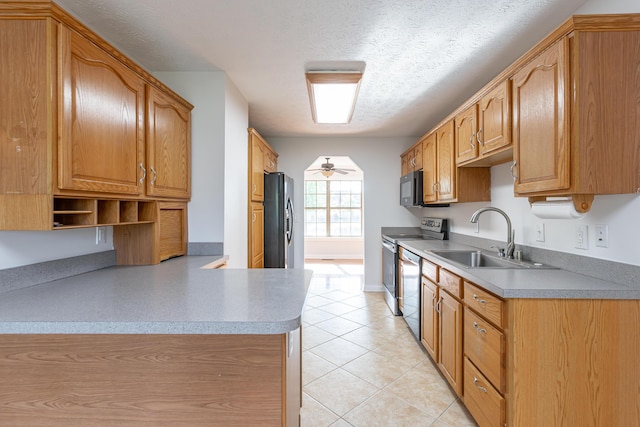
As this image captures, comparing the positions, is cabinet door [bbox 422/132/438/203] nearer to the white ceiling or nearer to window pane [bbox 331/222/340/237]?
the white ceiling

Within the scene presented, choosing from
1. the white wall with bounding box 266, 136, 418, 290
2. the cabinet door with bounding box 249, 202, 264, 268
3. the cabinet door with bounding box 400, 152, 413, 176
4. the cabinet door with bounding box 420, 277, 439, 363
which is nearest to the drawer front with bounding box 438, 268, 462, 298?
the cabinet door with bounding box 420, 277, 439, 363

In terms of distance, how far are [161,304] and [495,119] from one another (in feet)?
7.18

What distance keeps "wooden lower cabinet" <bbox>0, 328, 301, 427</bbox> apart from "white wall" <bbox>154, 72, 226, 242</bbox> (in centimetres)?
134

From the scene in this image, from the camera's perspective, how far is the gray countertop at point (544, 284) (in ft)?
4.28

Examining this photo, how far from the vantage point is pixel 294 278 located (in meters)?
1.50

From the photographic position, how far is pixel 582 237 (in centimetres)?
163

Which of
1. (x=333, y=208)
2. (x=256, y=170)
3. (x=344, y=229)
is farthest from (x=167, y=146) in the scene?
(x=344, y=229)

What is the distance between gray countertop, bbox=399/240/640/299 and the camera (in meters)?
1.30

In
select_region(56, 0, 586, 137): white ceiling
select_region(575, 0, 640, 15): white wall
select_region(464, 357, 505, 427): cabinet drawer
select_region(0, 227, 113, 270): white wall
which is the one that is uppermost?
select_region(56, 0, 586, 137): white ceiling

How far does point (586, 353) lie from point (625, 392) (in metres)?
0.22

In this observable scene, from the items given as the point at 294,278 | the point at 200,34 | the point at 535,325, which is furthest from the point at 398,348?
the point at 200,34

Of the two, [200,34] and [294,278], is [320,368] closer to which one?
[294,278]

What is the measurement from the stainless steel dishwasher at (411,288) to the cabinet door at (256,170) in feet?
5.60

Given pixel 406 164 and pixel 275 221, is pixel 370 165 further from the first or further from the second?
pixel 275 221
